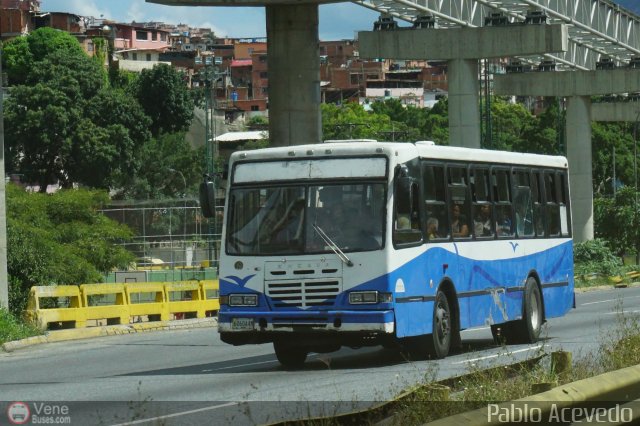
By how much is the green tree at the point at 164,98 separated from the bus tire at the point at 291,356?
93.0m

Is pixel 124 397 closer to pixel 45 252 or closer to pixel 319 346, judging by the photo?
pixel 319 346

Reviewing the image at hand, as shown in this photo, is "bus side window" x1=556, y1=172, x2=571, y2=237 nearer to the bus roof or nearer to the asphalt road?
the asphalt road

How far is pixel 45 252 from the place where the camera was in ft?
125

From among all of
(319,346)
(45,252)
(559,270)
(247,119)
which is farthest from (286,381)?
(247,119)

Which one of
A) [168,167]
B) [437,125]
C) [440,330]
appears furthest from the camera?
[437,125]

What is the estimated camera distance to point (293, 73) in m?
40.1

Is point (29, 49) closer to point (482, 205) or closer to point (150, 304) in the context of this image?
point (150, 304)

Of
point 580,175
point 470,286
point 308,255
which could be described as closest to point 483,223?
point 470,286

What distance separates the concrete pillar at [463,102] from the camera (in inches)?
2008

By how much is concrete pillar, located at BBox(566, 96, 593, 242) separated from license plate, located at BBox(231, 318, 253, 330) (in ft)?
181

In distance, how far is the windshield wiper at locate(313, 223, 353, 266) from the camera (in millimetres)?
18297

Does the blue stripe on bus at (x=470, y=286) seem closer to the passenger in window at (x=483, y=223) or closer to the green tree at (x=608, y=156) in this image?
the passenger in window at (x=483, y=223)

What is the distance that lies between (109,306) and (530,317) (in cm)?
1258

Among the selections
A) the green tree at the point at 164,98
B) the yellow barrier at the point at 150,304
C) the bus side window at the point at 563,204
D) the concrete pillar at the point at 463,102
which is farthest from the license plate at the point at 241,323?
the green tree at the point at 164,98
